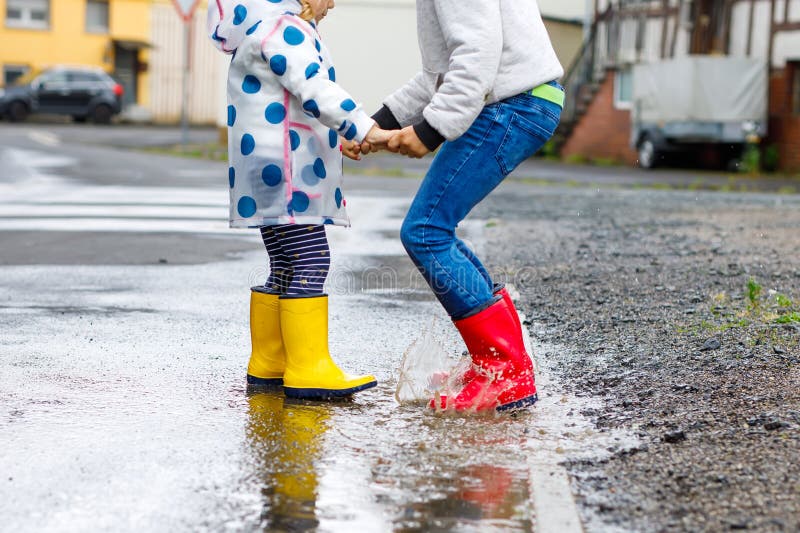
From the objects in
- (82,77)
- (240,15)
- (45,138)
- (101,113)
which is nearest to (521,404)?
(240,15)

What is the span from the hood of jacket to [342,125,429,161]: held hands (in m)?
0.51

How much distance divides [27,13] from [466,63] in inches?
1598

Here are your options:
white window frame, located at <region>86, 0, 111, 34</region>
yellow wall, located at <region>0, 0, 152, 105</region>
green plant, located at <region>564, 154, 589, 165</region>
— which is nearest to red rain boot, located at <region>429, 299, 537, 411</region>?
green plant, located at <region>564, 154, 589, 165</region>

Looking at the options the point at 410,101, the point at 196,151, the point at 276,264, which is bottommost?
the point at 196,151

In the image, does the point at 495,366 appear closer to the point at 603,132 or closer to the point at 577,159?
the point at 577,159

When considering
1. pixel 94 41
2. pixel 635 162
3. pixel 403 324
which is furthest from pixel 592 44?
pixel 403 324

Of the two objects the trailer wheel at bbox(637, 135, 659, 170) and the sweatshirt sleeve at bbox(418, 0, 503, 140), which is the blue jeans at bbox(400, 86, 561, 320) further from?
the trailer wheel at bbox(637, 135, 659, 170)

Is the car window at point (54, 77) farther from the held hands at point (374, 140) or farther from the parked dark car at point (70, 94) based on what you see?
the held hands at point (374, 140)

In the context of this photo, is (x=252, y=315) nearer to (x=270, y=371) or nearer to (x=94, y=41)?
(x=270, y=371)

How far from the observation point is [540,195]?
15930mm

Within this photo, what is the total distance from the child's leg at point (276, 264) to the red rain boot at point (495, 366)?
694 mm

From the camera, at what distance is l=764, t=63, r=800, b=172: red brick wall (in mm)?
25177

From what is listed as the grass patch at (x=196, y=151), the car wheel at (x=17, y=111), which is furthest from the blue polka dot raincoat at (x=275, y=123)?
the car wheel at (x=17, y=111)

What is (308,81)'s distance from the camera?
436 centimetres
